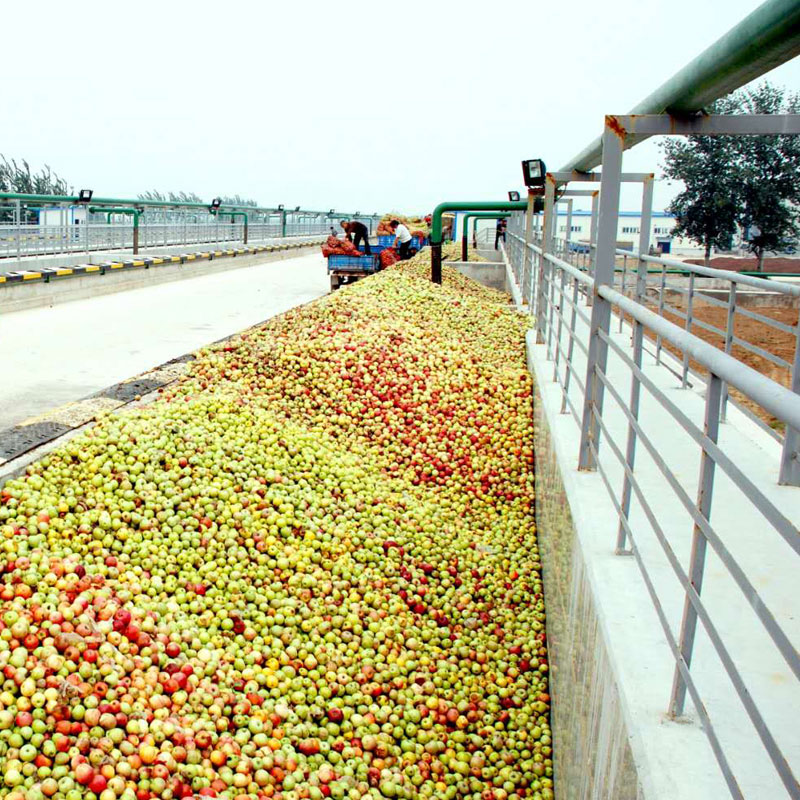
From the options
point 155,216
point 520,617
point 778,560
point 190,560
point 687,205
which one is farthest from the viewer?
point 687,205

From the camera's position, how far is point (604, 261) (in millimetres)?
4043

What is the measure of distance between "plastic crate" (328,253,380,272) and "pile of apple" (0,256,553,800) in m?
11.8

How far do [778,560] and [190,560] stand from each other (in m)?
2.76

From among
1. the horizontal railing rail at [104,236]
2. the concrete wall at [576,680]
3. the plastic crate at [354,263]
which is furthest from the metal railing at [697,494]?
the horizontal railing rail at [104,236]

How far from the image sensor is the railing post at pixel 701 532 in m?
1.89

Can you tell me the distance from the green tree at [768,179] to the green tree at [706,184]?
1.51 ft

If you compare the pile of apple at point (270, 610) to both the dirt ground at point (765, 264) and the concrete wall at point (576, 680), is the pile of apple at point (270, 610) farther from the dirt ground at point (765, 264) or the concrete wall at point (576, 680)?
the dirt ground at point (765, 264)

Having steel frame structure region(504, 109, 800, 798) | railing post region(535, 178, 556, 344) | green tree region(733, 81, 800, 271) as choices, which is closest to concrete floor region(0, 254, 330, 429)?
railing post region(535, 178, 556, 344)

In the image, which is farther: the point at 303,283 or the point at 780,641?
the point at 303,283

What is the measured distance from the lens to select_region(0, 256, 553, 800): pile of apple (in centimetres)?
328

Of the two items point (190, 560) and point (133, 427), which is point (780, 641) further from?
point (133, 427)

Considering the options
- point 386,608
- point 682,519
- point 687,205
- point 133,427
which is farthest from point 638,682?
point 687,205

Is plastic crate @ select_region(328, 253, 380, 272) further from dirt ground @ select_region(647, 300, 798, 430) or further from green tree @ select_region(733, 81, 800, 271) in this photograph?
green tree @ select_region(733, 81, 800, 271)

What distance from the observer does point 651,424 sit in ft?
17.6
